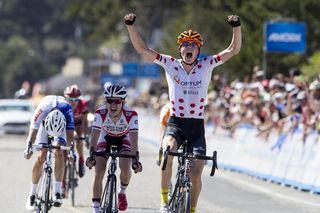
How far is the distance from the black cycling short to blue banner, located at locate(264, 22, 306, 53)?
25522 mm

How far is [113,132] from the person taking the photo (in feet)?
45.2

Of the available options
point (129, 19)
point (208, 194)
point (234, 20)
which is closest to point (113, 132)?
point (129, 19)

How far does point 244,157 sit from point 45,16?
123m

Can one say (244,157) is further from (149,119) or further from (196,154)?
(149,119)

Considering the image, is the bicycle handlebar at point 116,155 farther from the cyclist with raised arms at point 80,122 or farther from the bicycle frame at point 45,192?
the cyclist with raised arms at point 80,122

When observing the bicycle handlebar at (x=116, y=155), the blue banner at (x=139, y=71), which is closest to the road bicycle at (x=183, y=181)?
the bicycle handlebar at (x=116, y=155)

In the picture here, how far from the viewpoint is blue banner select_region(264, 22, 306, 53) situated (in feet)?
128

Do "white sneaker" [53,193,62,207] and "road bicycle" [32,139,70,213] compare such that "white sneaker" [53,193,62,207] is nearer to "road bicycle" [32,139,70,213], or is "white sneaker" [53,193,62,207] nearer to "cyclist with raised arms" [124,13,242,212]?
"road bicycle" [32,139,70,213]

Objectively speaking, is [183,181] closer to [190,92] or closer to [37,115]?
→ [190,92]

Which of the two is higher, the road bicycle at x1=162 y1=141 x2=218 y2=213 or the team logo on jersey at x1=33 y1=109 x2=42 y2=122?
the team logo on jersey at x1=33 y1=109 x2=42 y2=122

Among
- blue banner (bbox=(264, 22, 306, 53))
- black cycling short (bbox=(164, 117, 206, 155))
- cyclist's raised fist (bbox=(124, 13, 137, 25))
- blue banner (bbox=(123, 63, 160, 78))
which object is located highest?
blue banner (bbox=(123, 63, 160, 78))

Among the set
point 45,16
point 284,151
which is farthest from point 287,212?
point 45,16

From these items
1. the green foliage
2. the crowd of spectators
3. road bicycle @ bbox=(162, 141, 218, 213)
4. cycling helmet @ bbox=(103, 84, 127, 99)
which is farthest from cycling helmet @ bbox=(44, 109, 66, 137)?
the green foliage

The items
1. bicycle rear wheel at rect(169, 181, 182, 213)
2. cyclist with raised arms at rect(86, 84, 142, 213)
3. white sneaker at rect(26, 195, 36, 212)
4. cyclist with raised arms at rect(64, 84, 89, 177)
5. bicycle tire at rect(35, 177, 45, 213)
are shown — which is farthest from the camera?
cyclist with raised arms at rect(64, 84, 89, 177)
